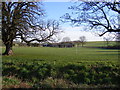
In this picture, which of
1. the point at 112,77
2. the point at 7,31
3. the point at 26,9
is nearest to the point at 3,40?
the point at 7,31

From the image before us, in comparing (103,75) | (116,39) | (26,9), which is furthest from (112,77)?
(26,9)

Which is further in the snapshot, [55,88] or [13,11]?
[13,11]

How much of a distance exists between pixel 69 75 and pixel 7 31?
15.0 metres

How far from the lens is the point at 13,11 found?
70.1 feet

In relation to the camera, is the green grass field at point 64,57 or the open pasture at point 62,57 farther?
the green grass field at point 64,57

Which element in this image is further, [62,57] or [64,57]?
[64,57]

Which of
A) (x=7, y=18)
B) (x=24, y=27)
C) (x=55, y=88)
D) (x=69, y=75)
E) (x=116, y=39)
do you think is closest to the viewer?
(x=55, y=88)

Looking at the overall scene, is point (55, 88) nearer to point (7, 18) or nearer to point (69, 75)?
point (69, 75)

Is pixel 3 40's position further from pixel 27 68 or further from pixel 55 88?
pixel 55 88

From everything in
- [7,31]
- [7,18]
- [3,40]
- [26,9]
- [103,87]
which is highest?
[26,9]

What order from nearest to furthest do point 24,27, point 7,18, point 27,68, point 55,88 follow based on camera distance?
point 55,88 → point 27,68 → point 7,18 → point 24,27

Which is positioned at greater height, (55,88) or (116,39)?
(116,39)

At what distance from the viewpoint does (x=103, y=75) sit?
9.49 m

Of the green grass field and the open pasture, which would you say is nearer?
the open pasture
